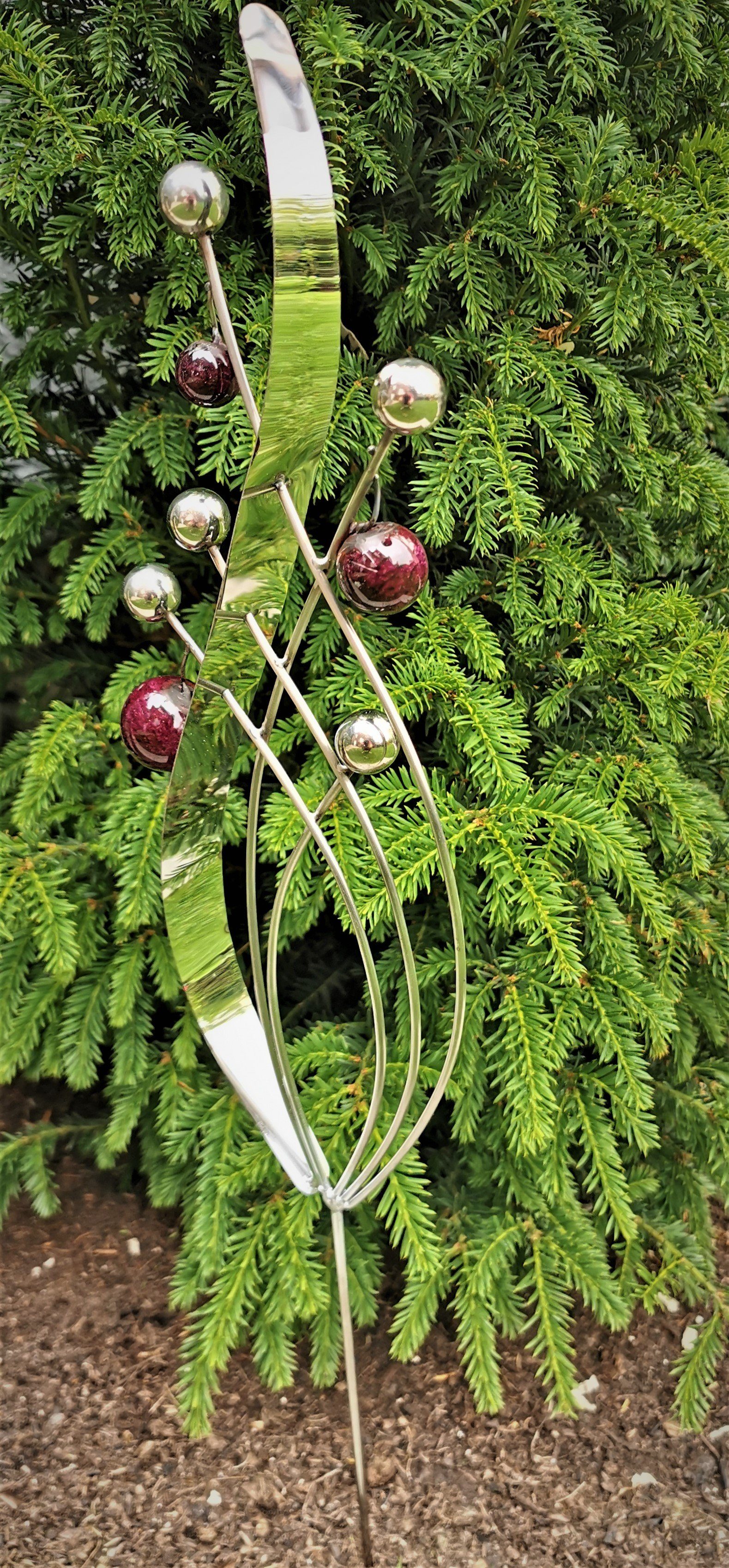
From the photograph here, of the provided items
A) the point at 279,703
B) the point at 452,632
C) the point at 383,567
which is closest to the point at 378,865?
the point at 279,703

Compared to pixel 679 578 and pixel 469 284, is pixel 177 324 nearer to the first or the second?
pixel 469 284

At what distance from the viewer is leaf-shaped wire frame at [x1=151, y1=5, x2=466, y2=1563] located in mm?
581

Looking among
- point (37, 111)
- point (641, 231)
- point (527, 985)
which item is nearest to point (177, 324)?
point (37, 111)

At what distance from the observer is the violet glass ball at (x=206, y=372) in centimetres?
72

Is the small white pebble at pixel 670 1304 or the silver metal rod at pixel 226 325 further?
the small white pebble at pixel 670 1304

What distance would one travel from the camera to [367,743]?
0.68 meters

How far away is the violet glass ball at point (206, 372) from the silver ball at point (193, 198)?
0.09 metres

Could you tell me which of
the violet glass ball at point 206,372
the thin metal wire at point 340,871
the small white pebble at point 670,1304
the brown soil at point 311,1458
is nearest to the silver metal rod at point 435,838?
the thin metal wire at point 340,871

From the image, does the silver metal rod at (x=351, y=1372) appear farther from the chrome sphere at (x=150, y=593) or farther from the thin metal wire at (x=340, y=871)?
the chrome sphere at (x=150, y=593)

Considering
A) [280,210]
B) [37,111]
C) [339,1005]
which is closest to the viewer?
[280,210]

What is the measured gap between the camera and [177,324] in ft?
3.50

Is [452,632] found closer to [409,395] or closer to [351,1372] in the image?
[409,395]

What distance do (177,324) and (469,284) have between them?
31 centimetres

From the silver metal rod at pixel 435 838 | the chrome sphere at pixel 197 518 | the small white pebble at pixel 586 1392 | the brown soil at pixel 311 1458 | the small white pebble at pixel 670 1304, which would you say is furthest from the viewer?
the small white pebble at pixel 670 1304
